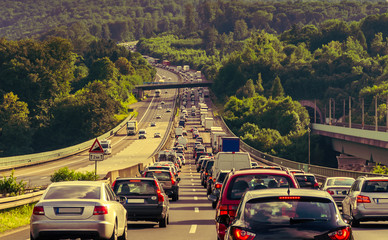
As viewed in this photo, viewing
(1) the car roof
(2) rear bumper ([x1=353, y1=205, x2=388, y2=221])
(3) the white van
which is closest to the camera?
(1) the car roof

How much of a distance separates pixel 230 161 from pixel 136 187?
14.3 meters

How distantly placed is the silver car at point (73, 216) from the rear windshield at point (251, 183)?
2.58 meters

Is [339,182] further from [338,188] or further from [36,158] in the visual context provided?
[36,158]

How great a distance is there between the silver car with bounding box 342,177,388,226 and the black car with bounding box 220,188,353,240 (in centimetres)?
1212

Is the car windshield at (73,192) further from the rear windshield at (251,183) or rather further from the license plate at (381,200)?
the license plate at (381,200)

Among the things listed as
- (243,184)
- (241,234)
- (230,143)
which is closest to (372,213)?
(243,184)

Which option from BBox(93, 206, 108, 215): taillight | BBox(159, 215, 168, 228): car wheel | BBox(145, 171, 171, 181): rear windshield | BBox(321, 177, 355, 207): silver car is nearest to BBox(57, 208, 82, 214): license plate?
BBox(93, 206, 108, 215): taillight

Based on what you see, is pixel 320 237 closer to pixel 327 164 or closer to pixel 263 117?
pixel 327 164

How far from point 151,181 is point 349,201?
19.9ft

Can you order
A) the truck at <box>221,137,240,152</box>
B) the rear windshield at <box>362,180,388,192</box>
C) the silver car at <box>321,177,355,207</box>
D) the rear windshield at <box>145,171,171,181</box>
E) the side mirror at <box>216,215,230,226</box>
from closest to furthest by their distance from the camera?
the side mirror at <box>216,215,230,226</box> < the rear windshield at <box>362,180,388,192</box> < the silver car at <box>321,177,355,207</box> < the rear windshield at <box>145,171,171,181</box> < the truck at <box>221,137,240,152</box>

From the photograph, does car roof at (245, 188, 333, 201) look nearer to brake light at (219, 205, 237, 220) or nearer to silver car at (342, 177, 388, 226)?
brake light at (219, 205, 237, 220)

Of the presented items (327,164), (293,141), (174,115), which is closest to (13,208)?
(327,164)

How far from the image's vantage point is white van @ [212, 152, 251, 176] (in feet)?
123

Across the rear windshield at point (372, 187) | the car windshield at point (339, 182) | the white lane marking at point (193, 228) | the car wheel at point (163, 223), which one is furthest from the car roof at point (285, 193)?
the car windshield at point (339, 182)
